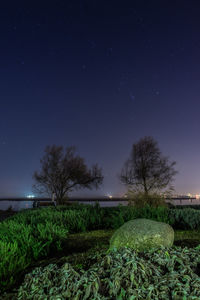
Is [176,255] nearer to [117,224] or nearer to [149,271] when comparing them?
[149,271]

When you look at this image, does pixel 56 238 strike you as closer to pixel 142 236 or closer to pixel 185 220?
pixel 142 236

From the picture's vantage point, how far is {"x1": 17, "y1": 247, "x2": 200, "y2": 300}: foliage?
1927mm

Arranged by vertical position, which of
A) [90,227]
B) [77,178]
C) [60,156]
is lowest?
[90,227]

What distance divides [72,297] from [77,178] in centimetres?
3059

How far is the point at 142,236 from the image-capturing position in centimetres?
370

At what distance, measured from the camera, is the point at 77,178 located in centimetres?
3231

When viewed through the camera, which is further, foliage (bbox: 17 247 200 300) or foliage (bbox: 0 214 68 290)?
foliage (bbox: 0 214 68 290)

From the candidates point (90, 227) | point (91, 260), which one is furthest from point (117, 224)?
point (91, 260)

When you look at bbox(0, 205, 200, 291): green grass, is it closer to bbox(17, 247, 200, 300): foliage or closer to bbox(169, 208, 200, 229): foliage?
bbox(169, 208, 200, 229): foliage

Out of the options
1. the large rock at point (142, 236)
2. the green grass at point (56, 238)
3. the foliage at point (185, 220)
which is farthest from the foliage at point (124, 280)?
the foliage at point (185, 220)

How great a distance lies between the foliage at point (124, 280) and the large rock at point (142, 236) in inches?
43.4

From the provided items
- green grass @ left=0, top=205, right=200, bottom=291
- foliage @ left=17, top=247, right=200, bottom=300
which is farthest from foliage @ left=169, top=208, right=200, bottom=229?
foliage @ left=17, top=247, right=200, bottom=300

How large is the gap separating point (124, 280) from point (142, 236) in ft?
5.62

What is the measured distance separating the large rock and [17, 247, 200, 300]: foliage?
1.10 meters
